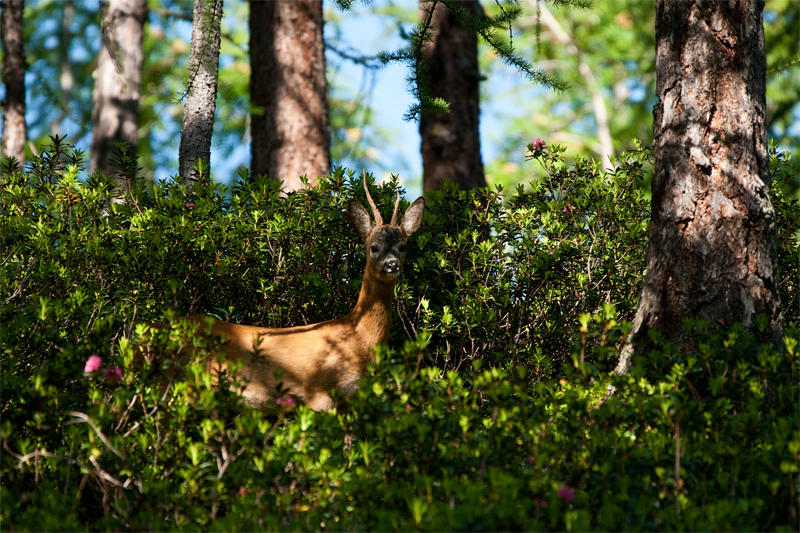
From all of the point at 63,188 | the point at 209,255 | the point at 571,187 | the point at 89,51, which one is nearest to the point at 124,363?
the point at 209,255

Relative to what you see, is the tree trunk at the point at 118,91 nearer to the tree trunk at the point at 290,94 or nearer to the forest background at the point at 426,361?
the tree trunk at the point at 290,94

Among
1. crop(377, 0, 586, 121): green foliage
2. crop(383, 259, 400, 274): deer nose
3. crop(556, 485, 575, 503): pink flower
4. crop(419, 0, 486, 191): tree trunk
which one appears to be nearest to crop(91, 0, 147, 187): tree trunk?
crop(419, 0, 486, 191): tree trunk

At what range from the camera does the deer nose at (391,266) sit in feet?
18.4

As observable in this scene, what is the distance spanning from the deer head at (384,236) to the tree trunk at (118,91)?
24.7 ft

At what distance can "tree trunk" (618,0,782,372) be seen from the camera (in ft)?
17.2

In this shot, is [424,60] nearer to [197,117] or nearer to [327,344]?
[197,117]

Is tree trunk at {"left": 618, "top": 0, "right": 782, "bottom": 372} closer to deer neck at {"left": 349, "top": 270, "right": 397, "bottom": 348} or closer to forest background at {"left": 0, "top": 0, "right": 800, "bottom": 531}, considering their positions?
forest background at {"left": 0, "top": 0, "right": 800, "bottom": 531}

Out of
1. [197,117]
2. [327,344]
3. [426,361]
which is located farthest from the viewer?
[197,117]

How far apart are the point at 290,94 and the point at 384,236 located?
4929 millimetres

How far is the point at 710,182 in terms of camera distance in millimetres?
5355

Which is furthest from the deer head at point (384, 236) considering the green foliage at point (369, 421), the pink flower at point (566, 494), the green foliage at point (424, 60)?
the pink flower at point (566, 494)

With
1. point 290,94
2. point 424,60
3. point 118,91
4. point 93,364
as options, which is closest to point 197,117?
point 424,60

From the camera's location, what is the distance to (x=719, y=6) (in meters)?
5.48

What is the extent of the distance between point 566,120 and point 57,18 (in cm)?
2139
